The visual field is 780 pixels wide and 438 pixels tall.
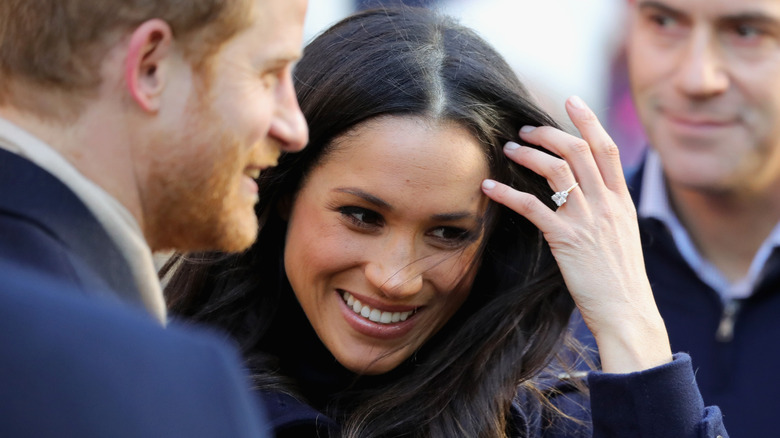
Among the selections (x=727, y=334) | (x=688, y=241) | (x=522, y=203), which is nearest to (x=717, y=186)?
(x=688, y=241)

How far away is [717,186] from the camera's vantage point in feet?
11.4

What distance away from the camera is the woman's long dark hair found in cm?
261

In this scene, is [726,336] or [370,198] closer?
[370,198]

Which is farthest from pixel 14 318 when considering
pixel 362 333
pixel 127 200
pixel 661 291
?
pixel 661 291

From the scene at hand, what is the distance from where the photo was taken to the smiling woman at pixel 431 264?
2518mm

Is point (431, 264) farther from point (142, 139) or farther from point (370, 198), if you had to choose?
point (142, 139)

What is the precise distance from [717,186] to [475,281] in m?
1.05

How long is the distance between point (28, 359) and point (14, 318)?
4cm

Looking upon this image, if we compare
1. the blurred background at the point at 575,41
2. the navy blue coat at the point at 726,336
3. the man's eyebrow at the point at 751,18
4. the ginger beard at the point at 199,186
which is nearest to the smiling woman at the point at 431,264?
the navy blue coat at the point at 726,336

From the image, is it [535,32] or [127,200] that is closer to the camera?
[127,200]

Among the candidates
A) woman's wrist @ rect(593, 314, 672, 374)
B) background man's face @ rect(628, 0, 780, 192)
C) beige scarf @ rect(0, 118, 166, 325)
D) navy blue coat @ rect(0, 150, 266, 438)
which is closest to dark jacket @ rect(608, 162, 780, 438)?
background man's face @ rect(628, 0, 780, 192)

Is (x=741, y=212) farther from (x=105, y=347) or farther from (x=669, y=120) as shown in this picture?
(x=105, y=347)

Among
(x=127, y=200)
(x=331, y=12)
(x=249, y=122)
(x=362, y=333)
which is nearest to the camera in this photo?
(x=127, y=200)

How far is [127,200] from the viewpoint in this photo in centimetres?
155
